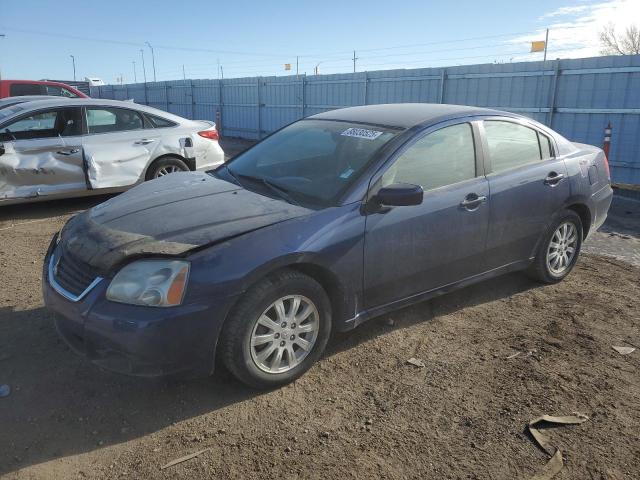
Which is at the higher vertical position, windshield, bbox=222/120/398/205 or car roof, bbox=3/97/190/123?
car roof, bbox=3/97/190/123

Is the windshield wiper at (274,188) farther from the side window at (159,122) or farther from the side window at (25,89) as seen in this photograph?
the side window at (25,89)

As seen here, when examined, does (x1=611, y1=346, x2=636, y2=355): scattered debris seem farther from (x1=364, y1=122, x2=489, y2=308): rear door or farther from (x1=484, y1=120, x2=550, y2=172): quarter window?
(x1=484, y1=120, x2=550, y2=172): quarter window

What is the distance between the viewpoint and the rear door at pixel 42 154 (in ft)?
21.4

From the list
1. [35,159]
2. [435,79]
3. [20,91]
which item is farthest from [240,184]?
[20,91]

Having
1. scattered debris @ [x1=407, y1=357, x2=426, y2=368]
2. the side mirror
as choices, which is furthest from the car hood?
scattered debris @ [x1=407, y1=357, x2=426, y2=368]

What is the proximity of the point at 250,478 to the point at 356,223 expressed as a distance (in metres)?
1.56

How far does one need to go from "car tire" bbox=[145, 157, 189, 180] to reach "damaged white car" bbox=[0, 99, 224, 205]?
0.5 inches

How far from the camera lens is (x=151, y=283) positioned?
279 centimetres

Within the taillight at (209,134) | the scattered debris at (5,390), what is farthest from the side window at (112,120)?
the scattered debris at (5,390)

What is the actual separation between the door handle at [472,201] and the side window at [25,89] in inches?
499

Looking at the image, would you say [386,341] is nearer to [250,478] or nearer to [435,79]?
[250,478]

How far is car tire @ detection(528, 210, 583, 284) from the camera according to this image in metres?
4.66

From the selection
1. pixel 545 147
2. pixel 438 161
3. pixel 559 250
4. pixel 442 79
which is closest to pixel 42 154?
pixel 438 161

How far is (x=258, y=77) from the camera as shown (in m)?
19.4
